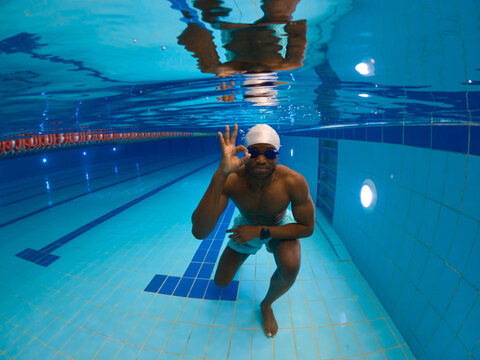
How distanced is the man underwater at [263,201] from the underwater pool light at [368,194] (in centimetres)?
163

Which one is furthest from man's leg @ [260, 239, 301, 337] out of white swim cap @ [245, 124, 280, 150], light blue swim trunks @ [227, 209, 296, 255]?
white swim cap @ [245, 124, 280, 150]

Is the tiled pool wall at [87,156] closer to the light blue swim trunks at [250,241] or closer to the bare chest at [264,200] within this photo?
the light blue swim trunks at [250,241]

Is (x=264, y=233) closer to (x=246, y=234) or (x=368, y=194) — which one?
(x=246, y=234)

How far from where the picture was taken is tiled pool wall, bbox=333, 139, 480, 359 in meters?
1.77

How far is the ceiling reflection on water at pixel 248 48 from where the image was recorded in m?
0.98

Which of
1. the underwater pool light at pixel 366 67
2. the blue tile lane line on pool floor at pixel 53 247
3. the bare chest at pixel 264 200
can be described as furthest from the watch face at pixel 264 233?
the blue tile lane line on pool floor at pixel 53 247

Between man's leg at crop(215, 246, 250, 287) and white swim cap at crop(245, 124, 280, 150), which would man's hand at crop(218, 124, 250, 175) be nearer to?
white swim cap at crop(245, 124, 280, 150)

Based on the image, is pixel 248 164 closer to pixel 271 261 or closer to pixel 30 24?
pixel 30 24

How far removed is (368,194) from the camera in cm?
359

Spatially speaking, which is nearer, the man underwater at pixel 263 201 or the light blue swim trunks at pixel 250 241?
the man underwater at pixel 263 201

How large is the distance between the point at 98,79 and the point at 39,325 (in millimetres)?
3134

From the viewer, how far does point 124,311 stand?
9.96 ft

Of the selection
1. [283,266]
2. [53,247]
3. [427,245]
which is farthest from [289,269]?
[53,247]

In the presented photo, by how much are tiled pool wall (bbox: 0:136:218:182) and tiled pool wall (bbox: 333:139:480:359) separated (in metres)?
13.1
